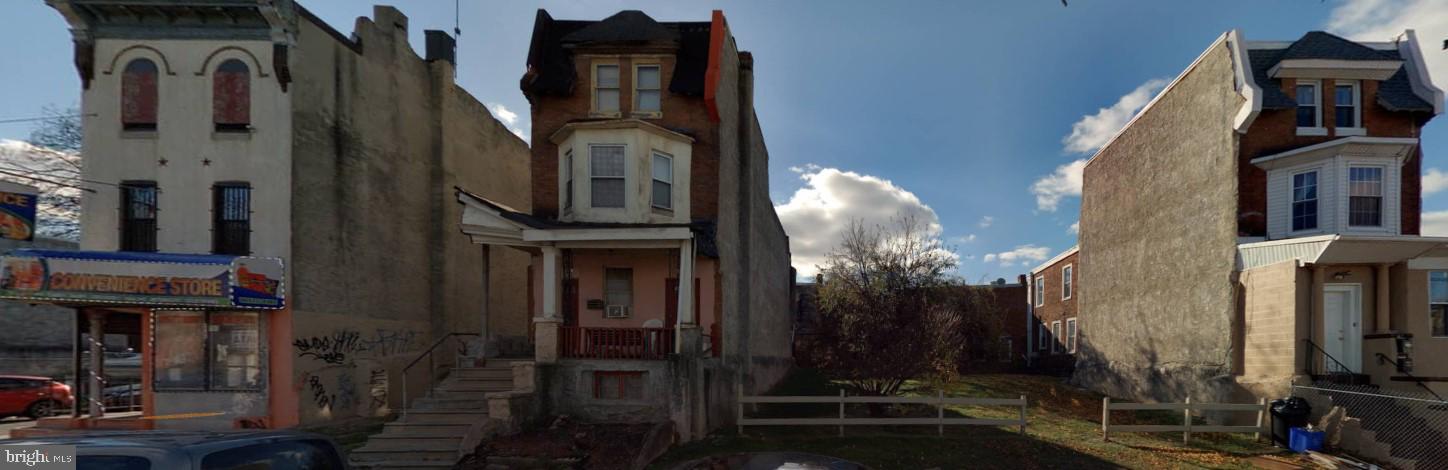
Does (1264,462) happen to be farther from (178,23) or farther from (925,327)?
(178,23)

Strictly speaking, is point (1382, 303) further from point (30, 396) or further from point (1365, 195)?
point (30, 396)

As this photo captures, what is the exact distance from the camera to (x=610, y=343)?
40.2 ft

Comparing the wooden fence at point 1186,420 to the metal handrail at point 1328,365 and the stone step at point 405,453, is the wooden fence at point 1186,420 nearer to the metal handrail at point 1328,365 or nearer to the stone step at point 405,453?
the metal handrail at point 1328,365

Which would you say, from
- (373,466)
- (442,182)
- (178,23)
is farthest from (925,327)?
(178,23)

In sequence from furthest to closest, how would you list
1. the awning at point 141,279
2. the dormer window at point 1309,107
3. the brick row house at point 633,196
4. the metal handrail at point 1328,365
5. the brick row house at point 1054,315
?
the brick row house at point 1054,315, the dormer window at point 1309,107, the metal handrail at point 1328,365, the brick row house at point 633,196, the awning at point 141,279

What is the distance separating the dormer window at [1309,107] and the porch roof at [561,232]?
16.5m

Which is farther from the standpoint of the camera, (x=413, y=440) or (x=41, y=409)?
(x=41, y=409)

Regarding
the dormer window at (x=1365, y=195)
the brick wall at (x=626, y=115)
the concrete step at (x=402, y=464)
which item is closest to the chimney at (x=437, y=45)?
the brick wall at (x=626, y=115)

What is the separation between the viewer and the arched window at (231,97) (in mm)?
13992

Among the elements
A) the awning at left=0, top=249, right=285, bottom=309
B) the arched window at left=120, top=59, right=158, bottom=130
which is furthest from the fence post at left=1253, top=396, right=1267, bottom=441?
the arched window at left=120, top=59, right=158, bottom=130

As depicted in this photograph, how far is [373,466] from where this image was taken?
32.9 feet

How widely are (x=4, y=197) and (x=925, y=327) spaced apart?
70.2 feet

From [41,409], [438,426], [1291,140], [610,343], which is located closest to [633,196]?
[610,343]

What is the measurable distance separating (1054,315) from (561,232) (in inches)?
1069
